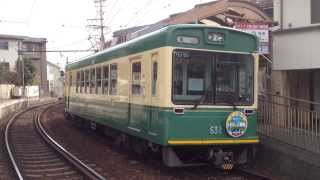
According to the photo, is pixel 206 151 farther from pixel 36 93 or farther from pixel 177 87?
pixel 36 93

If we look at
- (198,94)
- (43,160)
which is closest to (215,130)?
(198,94)

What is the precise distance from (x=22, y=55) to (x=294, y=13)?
205ft

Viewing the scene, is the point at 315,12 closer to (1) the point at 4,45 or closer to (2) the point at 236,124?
(2) the point at 236,124

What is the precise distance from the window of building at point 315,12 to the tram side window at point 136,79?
444cm

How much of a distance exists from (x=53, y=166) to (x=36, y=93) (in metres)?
63.3

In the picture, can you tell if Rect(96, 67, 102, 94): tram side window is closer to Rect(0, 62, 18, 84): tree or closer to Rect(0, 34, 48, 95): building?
Rect(0, 34, 48, 95): building

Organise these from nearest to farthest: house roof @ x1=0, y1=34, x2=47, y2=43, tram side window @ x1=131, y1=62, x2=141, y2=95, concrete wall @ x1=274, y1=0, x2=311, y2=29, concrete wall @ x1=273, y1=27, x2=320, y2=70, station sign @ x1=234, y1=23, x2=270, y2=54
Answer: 1. tram side window @ x1=131, y1=62, x2=141, y2=95
2. concrete wall @ x1=273, y1=27, x2=320, y2=70
3. concrete wall @ x1=274, y1=0, x2=311, y2=29
4. station sign @ x1=234, y1=23, x2=270, y2=54
5. house roof @ x1=0, y1=34, x2=47, y2=43

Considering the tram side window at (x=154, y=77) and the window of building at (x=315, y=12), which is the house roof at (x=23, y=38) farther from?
the tram side window at (x=154, y=77)

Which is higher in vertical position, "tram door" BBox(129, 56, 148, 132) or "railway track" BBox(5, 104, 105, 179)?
"tram door" BBox(129, 56, 148, 132)

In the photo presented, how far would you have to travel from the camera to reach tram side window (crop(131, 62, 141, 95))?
12.4 metres

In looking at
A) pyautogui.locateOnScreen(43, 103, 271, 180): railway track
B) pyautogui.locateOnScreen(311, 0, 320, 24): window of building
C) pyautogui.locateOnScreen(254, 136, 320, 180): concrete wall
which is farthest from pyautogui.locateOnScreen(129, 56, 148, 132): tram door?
pyautogui.locateOnScreen(311, 0, 320, 24): window of building

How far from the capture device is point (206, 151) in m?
11.2

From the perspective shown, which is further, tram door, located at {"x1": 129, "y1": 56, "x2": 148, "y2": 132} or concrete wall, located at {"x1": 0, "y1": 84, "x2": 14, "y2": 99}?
concrete wall, located at {"x1": 0, "y1": 84, "x2": 14, "y2": 99}

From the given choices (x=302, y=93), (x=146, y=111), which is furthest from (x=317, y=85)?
(x=146, y=111)
